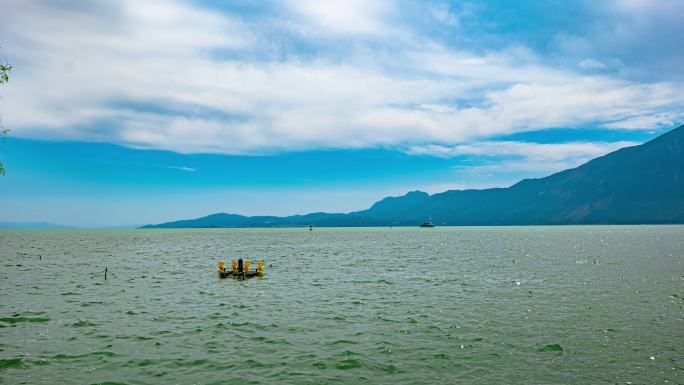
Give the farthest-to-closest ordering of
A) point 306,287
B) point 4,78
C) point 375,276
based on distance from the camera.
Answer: point 375,276 → point 306,287 → point 4,78

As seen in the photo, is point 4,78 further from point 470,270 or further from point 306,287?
point 470,270

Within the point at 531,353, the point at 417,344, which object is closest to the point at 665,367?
the point at 531,353

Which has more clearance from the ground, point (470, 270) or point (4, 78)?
point (4, 78)

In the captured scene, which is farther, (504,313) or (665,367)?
(504,313)

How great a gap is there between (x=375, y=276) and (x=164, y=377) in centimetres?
4029

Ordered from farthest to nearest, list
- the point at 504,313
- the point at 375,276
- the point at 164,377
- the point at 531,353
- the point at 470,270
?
1. the point at 470,270
2. the point at 375,276
3. the point at 504,313
4. the point at 531,353
5. the point at 164,377

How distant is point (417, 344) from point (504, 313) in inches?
457

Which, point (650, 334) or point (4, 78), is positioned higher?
point (4, 78)

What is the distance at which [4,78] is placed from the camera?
24.5 meters

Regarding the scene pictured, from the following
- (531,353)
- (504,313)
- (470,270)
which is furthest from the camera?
(470,270)

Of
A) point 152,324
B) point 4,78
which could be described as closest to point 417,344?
point 152,324

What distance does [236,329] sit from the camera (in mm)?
28875

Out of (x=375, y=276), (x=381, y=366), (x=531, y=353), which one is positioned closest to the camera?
(x=381, y=366)

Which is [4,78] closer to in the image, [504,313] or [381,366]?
[381,366]
